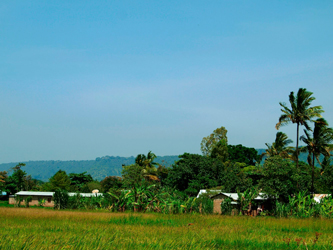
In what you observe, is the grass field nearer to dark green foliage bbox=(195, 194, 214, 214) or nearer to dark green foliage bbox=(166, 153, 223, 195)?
dark green foliage bbox=(195, 194, 214, 214)

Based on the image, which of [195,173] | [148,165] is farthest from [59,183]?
[195,173]

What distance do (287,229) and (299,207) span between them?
11482 mm

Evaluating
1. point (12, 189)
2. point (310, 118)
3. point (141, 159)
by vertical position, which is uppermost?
point (310, 118)

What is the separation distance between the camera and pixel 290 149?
64.4m

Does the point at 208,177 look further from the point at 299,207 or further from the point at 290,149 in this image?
the point at 299,207

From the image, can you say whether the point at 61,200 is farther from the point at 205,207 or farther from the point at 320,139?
the point at 320,139

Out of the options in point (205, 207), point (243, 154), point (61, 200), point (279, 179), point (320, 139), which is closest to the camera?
point (205, 207)

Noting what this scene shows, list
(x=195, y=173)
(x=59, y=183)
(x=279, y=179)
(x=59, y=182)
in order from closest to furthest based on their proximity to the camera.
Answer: (x=279, y=179) → (x=195, y=173) → (x=59, y=183) → (x=59, y=182)

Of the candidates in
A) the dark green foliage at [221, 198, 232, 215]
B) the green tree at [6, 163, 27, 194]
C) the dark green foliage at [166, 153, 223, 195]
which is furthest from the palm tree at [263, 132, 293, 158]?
the green tree at [6, 163, 27, 194]

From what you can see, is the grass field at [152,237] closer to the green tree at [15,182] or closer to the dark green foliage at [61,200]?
the dark green foliage at [61,200]

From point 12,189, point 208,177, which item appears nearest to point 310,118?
point 208,177

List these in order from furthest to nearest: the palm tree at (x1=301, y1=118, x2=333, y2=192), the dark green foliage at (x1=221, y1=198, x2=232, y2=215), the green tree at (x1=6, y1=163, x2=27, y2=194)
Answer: the green tree at (x1=6, y1=163, x2=27, y2=194), the palm tree at (x1=301, y1=118, x2=333, y2=192), the dark green foliage at (x1=221, y1=198, x2=232, y2=215)

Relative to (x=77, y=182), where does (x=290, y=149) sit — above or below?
above

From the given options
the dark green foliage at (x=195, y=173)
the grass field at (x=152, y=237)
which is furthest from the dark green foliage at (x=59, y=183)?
the grass field at (x=152, y=237)
